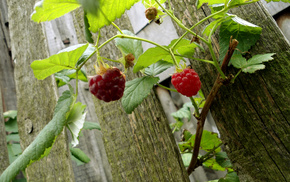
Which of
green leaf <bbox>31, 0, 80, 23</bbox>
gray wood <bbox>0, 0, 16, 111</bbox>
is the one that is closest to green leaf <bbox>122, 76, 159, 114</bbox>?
green leaf <bbox>31, 0, 80, 23</bbox>

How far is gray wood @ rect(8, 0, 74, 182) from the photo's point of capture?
3.39 ft

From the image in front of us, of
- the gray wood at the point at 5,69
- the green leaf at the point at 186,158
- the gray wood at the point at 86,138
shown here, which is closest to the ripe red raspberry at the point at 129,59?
the green leaf at the point at 186,158

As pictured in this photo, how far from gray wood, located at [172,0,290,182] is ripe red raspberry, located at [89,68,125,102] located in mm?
312

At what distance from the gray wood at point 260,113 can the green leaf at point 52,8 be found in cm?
44

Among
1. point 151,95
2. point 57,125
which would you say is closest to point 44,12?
point 57,125

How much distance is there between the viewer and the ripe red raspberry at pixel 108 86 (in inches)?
24.1

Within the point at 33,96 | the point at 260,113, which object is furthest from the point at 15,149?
the point at 260,113

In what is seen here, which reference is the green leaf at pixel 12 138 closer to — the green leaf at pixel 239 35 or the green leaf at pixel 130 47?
the green leaf at pixel 130 47

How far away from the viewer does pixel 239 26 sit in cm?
68

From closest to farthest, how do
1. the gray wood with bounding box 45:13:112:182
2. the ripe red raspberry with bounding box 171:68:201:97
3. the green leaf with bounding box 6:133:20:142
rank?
the ripe red raspberry with bounding box 171:68:201:97, the gray wood with bounding box 45:13:112:182, the green leaf with bounding box 6:133:20:142

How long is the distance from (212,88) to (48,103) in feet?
2.38

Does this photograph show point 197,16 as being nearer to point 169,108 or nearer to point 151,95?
point 151,95

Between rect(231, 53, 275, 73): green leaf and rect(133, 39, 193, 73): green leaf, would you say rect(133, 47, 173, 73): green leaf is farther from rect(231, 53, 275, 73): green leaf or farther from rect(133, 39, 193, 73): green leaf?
rect(231, 53, 275, 73): green leaf

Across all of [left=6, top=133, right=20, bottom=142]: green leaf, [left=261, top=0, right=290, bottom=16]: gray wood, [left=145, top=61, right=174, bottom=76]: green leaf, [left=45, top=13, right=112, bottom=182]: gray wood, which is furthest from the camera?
[left=6, top=133, right=20, bottom=142]: green leaf
